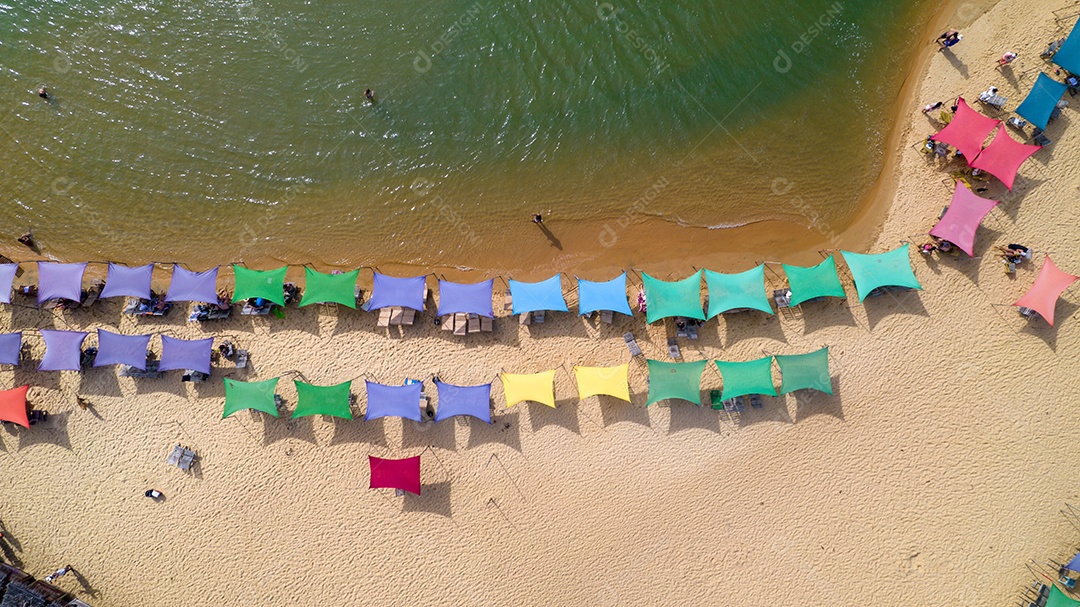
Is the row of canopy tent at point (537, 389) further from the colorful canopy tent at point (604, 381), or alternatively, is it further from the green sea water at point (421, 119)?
the green sea water at point (421, 119)

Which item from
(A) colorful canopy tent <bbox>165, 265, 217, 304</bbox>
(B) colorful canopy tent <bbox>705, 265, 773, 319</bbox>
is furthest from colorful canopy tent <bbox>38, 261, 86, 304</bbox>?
(B) colorful canopy tent <bbox>705, 265, 773, 319</bbox>

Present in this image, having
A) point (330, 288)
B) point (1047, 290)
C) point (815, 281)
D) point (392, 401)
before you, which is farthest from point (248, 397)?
point (1047, 290)

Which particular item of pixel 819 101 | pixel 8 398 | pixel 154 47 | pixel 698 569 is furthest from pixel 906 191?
pixel 8 398

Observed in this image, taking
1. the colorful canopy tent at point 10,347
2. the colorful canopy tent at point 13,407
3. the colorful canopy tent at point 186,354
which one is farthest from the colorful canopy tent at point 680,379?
the colorful canopy tent at point 10,347

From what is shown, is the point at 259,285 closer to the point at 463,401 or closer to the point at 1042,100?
the point at 463,401

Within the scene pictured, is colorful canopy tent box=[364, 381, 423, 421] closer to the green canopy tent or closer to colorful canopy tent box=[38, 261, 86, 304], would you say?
the green canopy tent
